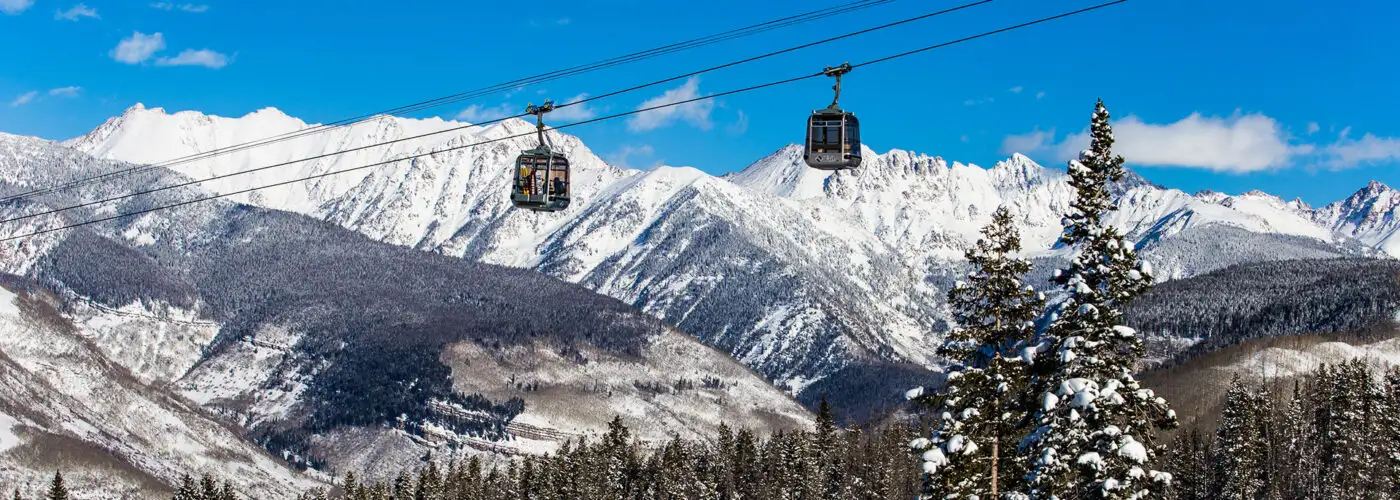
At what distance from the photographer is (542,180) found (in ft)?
170

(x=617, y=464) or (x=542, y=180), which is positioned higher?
(x=617, y=464)

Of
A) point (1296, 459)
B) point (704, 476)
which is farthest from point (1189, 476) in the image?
point (704, 476)

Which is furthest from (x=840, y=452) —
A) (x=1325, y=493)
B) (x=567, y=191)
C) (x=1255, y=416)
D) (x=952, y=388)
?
(x=952, y=388)

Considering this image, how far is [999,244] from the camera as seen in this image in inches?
1591

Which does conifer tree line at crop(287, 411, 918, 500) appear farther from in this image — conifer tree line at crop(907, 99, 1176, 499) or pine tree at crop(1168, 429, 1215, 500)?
conifer tree line at crop(907, 99, 1176, 499)

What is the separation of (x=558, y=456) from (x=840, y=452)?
33.3 meters

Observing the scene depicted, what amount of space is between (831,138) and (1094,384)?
12.4 metres

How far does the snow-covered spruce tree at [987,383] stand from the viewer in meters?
39.4

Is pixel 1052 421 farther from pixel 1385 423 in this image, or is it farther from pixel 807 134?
pixel 1385 423

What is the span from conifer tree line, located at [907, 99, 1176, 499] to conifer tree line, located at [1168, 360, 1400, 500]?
59.0 metres

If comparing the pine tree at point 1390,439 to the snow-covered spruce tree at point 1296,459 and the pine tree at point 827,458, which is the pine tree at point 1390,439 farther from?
the pine tree at point 827,458

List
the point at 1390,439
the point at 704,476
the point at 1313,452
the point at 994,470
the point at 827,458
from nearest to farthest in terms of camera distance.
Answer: the point at 994,470 < the point at 1390,439 < the point at 1313,452 < the point at 704,476 < the point at 827,458

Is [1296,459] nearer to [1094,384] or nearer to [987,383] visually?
[987,383]

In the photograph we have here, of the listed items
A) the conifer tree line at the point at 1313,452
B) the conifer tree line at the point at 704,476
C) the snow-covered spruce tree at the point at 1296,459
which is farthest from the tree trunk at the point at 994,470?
the conifer tree line at the point at 704,476
